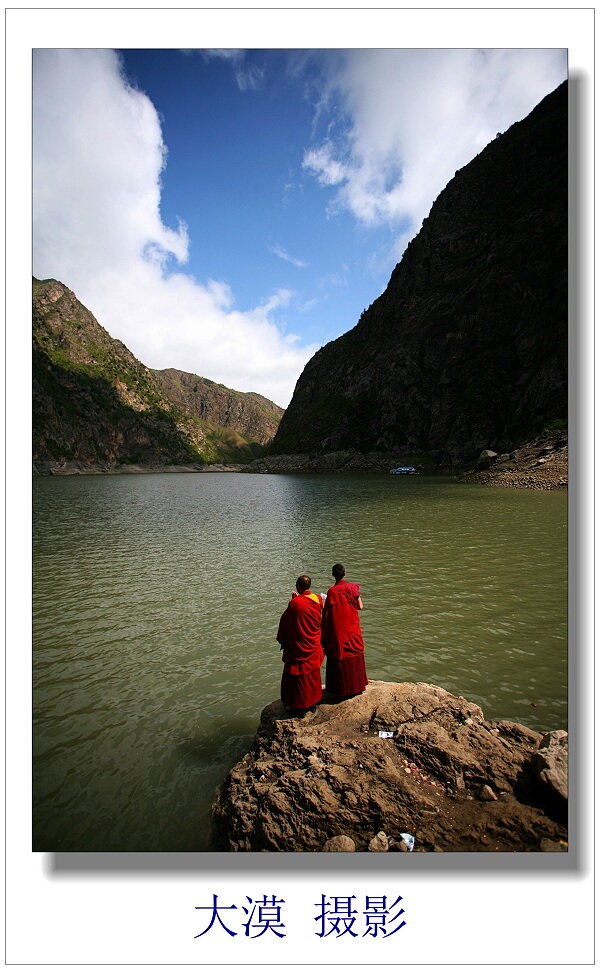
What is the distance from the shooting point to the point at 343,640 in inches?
212

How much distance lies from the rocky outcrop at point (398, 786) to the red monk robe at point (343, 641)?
417 millimetres

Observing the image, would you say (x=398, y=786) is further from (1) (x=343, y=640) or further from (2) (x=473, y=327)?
(2) (x=473, y=327)

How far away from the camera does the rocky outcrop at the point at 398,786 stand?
3.68 m

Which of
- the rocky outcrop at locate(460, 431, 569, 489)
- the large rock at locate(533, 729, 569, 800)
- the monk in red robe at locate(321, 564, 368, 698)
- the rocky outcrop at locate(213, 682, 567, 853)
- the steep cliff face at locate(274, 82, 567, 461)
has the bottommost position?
Result: the rocky outcrop at locate(213, 682, 567, 853)

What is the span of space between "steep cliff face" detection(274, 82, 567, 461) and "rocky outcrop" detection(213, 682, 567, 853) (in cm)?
6885

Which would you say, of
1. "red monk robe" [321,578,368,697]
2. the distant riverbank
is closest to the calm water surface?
"red monk robe" [321,578,368,697]

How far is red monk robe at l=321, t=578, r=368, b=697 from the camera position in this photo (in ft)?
17.8

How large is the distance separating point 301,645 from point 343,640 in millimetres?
596

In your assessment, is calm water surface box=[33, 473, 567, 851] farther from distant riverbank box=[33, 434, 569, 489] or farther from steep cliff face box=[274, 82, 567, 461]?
steep cliff face box=[274, 82, 567, 461]

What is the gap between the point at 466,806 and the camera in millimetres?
3943

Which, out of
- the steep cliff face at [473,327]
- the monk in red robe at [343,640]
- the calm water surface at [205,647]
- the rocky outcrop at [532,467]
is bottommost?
the calm water surface at [205,647]
